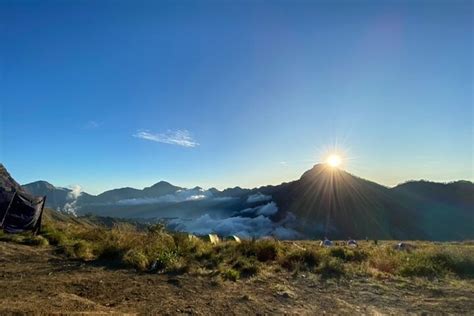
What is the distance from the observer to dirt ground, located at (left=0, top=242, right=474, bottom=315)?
22.1ft

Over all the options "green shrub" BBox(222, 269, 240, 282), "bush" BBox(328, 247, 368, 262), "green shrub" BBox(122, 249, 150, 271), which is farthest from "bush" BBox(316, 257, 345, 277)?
"green shrub" BBox(122, 249, 150, 271)

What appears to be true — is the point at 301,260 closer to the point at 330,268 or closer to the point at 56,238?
the point at 330,268

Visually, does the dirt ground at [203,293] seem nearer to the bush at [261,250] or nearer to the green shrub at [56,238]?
the bush at [261,250]

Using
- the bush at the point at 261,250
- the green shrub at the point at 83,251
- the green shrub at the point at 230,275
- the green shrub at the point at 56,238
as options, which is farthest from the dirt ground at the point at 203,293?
the green shrub at the point at 56,238

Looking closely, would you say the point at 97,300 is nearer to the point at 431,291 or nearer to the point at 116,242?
the point at 116,242

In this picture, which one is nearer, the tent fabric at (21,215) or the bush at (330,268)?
the bush at (330,268)

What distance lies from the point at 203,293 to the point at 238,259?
3974 millimetres

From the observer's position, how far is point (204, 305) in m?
7.39

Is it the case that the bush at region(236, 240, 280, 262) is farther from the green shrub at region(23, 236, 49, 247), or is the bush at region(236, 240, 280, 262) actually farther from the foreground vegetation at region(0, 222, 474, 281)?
the green shrub at region(23, 236, 49, 247)

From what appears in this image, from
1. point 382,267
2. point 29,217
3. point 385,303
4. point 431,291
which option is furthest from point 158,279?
point 29,217

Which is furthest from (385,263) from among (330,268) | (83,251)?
(83,251)

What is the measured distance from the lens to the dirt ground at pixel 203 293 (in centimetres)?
675

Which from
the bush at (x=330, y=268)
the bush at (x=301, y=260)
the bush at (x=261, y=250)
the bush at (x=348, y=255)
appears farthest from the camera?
the bush at (x=348, y=255)

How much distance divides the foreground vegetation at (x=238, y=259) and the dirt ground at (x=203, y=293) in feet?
2.34
